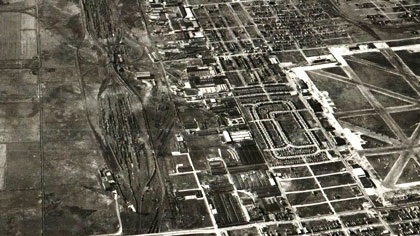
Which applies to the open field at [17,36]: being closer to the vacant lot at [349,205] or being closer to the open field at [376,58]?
the vacant lot at [349,205]

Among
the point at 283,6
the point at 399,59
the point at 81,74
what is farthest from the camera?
the point at 283,6

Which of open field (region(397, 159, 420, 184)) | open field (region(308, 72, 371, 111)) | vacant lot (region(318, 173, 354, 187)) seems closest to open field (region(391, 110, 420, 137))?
open field (region(308, 72, 371, 111))

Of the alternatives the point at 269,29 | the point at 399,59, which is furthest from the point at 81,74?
the point at 399,59

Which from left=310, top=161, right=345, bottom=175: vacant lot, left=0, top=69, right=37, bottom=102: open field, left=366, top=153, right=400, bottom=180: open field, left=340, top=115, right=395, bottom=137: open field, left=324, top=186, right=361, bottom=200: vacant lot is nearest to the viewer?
left=324, top=186, right=361, bottom=200: vacant lot

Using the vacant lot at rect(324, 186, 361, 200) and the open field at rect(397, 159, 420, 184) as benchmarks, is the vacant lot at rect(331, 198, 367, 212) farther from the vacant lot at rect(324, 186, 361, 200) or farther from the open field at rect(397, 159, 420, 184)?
the open field at rect(397, 159, 420, 184)

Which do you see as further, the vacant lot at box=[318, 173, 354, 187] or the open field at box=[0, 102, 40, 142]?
the vacant lot at box=[318, 173, 354, 187]

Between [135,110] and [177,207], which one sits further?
[135,110]

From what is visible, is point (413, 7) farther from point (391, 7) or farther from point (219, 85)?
point (219, 85)

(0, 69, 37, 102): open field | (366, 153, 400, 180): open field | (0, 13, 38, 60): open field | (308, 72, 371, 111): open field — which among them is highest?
(308, 72, 371, 111): open field

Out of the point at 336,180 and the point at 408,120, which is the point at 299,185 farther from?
the point at 408,120
